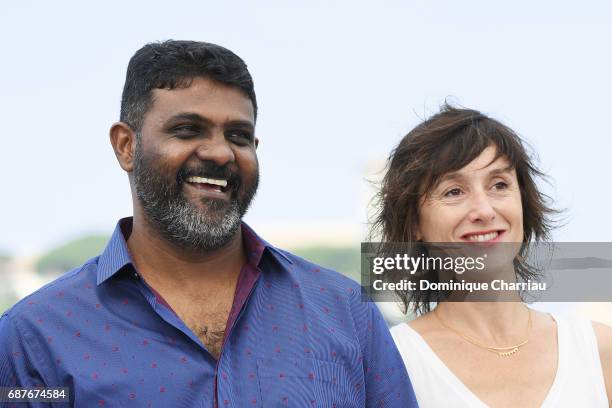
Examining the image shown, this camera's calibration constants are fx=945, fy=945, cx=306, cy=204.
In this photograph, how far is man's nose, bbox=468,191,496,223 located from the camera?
372cm

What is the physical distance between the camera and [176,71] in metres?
3.47

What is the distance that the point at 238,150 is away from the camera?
338 cm

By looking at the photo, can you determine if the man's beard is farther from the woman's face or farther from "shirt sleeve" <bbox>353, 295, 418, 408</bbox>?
the woman's face

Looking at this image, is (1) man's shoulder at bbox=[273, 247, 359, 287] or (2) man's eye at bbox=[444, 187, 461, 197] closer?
(1) man's shoulder at bbox=[273, 247, 359, 287]

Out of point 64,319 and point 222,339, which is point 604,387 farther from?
point 64,319

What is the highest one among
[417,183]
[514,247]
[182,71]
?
[182,71]

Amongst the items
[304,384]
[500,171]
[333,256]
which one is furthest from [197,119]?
[333,256]

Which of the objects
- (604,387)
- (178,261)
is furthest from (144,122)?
(604,387)

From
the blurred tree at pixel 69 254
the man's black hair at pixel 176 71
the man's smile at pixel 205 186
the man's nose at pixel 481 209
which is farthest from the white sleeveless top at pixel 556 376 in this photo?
the blurred tree at pixel 69 254

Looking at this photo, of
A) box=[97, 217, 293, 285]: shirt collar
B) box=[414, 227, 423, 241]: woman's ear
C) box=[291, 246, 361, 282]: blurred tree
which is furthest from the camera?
box=[291, 246, 361, 282]: blurred tree

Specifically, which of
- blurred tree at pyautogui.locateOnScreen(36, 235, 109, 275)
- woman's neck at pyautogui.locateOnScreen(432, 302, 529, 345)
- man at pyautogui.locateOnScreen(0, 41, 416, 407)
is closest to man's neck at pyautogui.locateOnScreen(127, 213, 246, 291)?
man at pyautogui.locateOnScreen(0, 41, 416, 407)

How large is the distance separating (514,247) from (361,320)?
31.5 inches

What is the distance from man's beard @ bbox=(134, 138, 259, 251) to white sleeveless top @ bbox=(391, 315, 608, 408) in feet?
3.19

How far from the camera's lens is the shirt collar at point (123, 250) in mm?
3293
